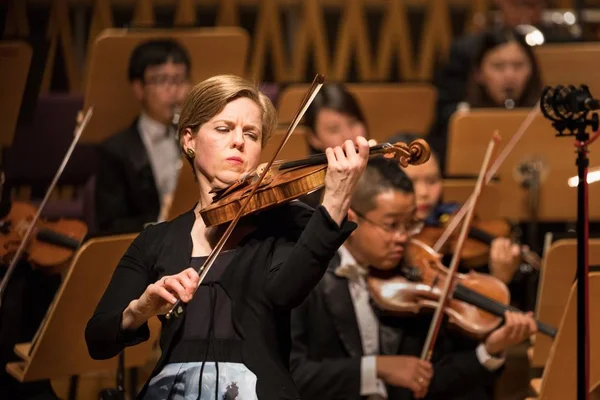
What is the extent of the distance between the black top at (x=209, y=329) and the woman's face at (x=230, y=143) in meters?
0.17

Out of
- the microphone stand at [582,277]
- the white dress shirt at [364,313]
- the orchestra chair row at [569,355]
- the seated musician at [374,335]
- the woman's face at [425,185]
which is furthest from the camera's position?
the woman's face at [425,185]

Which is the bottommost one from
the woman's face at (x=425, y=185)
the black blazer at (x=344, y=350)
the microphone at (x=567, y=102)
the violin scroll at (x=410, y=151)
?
the black blazer at (x=344, y=350)

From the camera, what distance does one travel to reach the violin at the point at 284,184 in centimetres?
192

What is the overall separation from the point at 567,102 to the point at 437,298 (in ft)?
2.43

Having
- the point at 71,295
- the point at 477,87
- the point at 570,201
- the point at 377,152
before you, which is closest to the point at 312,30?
the point at 477,87

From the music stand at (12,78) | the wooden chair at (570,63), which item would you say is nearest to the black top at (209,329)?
the music stand at (12,78)

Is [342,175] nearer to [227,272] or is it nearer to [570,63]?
[227,272]

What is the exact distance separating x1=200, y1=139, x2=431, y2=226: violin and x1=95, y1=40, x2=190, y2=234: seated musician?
1910mm

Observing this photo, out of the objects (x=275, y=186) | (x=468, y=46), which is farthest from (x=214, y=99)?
(x=468, y=46)

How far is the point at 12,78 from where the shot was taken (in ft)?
9.60

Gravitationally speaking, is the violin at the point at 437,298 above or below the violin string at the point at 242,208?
below

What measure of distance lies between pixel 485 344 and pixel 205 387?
124 cm

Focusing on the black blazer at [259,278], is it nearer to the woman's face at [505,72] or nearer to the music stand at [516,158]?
the music stand at [516,158]

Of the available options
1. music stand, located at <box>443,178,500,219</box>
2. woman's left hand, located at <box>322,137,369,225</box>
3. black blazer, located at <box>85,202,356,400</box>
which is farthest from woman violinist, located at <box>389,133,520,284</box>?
woman's left hand, located at <box>322,137,369,225</box>
